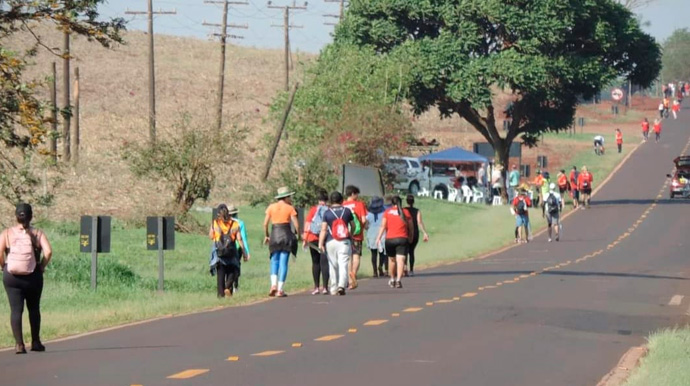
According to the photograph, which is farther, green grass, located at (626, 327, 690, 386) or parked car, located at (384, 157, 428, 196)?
parked car, located at (384, 157, 428, 196)

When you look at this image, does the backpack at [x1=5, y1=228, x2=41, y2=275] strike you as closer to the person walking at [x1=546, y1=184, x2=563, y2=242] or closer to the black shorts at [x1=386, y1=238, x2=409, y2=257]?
the black shorts at [x1=386, y1=238, x2=409, y2=257]

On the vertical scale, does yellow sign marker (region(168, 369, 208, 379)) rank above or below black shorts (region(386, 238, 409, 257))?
below

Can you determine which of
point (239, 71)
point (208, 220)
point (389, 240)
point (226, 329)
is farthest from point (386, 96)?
point (239, 71)

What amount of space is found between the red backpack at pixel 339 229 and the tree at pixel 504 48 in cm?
3870

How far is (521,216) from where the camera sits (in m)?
44.7

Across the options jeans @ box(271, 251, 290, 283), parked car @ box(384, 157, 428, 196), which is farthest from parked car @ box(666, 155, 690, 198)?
jeans @ box(271, 251, 290, 283)

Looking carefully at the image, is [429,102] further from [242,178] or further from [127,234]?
[127,234]

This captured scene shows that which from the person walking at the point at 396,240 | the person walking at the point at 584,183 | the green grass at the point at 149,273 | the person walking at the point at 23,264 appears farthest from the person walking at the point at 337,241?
the person walking at the point at 584,183

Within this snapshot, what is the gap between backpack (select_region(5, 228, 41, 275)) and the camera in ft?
51.4

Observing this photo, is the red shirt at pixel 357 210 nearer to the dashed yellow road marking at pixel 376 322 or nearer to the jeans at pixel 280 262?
the jeans at pixel 280 262

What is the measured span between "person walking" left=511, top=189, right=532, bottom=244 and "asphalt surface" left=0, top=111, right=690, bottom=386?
1099cm

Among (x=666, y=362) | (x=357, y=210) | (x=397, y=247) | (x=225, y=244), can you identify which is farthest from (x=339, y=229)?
(x=666, y=362)

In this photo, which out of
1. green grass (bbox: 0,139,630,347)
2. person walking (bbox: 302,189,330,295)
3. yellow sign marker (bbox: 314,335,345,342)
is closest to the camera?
yellow sign marker (bbox: 314,335,345,342)

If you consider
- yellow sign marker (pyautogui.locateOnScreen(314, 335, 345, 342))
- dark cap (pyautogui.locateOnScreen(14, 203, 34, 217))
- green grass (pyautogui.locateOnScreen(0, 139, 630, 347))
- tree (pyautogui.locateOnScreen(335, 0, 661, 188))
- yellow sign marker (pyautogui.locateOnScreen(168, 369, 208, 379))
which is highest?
tree (pyautogui.locateOnScreen(335, 0, 661, 188))
